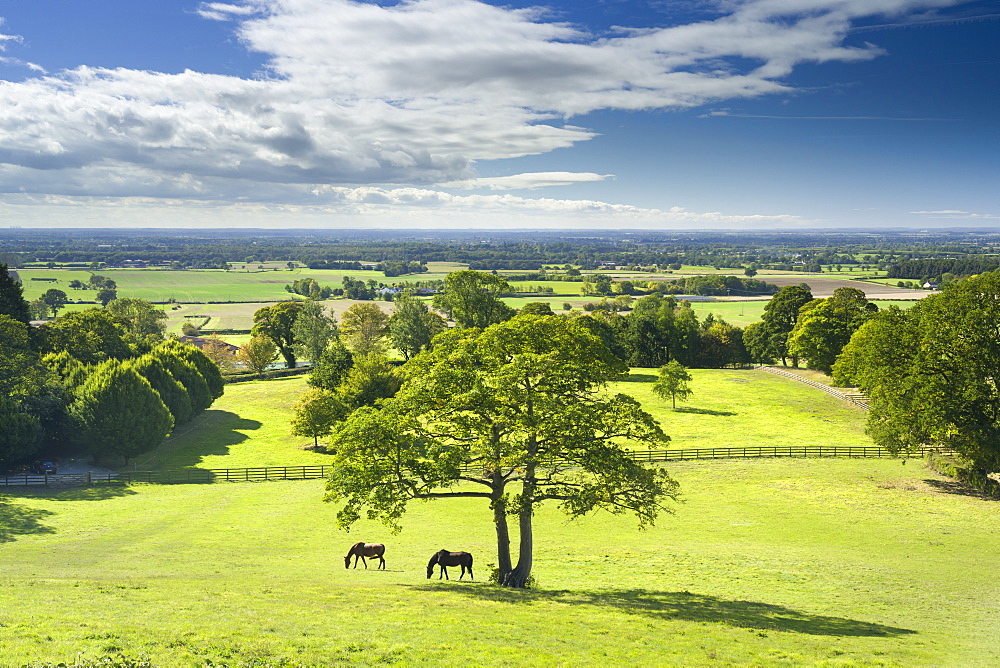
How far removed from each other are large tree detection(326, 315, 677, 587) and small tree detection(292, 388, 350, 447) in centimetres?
3030

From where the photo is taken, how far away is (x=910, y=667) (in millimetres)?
15070

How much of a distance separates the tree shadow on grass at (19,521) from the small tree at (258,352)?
55.3m

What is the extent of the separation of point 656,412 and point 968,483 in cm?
2700

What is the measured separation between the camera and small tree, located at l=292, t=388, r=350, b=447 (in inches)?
2023

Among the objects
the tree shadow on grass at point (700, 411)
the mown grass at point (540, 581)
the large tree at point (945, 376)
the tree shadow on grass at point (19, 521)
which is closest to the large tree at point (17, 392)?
the mown grass at point (540, 581)

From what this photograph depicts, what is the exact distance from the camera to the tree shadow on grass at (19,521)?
28875 mm

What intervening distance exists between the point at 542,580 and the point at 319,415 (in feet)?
105

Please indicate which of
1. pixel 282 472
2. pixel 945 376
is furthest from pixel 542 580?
pixel 945 376

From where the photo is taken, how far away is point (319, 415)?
5131 cm

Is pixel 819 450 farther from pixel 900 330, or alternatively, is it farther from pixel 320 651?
pixel 320 651

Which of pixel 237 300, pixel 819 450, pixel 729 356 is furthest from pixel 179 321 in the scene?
pixel 819 450

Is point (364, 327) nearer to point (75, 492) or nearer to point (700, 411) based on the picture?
point (700, 411)

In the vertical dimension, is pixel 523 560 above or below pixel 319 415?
above

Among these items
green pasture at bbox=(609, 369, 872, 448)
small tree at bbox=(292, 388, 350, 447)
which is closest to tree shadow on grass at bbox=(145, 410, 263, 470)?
small tree at bbox=(292, 388, 350, 447)
